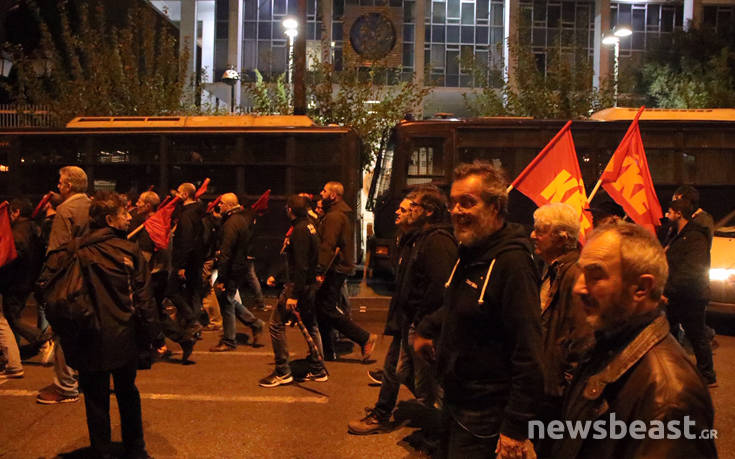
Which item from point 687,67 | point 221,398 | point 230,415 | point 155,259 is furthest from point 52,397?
point 687,67

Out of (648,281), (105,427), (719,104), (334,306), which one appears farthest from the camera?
(719,104)

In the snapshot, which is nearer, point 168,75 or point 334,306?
point 334,306

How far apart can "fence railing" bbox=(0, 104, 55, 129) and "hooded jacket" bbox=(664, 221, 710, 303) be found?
16722mm

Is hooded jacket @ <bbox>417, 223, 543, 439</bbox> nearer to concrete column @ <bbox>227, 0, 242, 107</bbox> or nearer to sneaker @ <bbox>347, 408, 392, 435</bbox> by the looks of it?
sneaker @ <bbox>347, 408, 392, 435</bbox>

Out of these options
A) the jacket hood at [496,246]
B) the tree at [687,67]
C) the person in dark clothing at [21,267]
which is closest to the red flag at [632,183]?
the jacket hood at [496,246]

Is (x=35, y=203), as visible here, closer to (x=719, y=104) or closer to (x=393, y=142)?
(x=393, y=142)

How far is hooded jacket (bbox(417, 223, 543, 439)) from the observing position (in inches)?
116

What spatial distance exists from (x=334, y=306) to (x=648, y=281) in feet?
18.9

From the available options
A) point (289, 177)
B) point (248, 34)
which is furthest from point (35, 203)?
point (248, 34)

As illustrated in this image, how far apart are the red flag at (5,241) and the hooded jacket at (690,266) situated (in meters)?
6.44

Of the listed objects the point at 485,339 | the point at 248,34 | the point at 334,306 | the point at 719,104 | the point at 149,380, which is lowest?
the point at 149,380

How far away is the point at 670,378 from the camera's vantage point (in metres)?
1.90

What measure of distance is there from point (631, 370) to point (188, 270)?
7.11 meters

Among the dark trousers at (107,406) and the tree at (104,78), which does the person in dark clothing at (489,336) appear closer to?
the dark trousers at (107,406)
